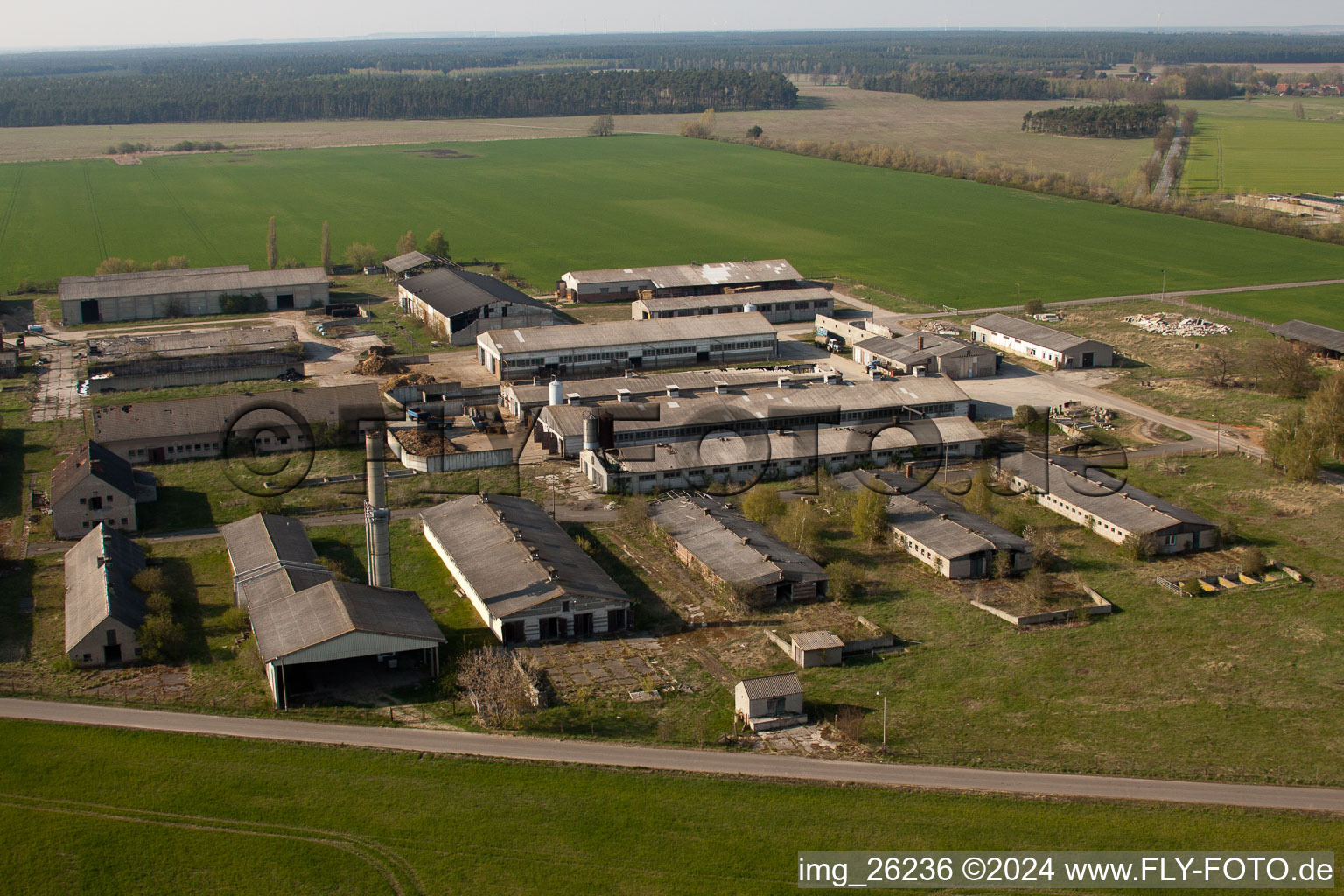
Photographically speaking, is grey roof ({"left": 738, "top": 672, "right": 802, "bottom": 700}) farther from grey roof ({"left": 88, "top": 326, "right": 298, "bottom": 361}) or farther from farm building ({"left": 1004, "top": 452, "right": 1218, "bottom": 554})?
grey roof ({"left": 88, "top": 326, "right": 298, "bottom": 361})

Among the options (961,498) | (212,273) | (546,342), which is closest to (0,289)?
(212,273)

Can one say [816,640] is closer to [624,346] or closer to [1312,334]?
[624,346]

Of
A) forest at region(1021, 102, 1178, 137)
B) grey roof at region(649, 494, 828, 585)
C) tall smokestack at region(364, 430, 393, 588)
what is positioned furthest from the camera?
forest at region(1021, 102, 1178, 137)

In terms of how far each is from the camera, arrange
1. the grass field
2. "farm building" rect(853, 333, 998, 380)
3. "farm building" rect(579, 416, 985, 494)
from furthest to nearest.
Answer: the grass field
"farm building" rect(853, 333, 998, 380)
"farm building" rect(579, 416, 985, 494)

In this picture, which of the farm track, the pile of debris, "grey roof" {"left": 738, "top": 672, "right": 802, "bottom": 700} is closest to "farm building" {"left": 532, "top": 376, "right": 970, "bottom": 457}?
"grey roof" {"left": 738, "top": 672, "right": 802, "bottom": 700}

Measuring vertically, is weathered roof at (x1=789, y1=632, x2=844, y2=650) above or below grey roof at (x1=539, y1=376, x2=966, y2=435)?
below
